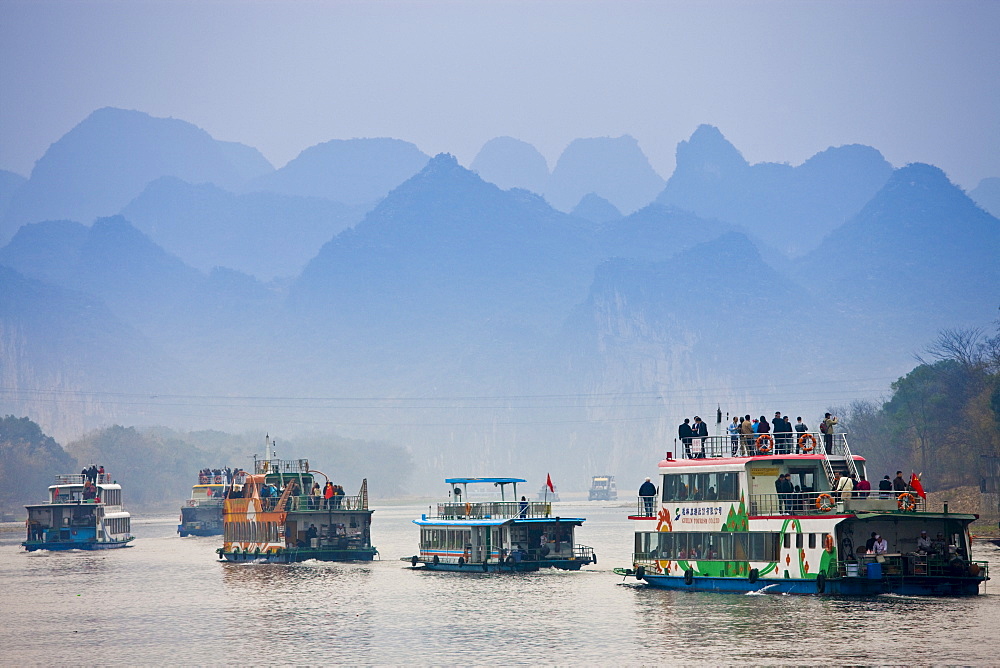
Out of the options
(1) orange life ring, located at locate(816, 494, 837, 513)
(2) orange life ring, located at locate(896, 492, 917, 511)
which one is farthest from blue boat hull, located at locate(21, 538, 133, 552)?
(2) orange life ring, located at locate(896, 492, 917, 511)

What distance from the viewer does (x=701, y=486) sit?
6662 centimetres

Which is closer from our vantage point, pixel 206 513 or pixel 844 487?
pixel 844 487

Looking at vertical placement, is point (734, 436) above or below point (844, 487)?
above

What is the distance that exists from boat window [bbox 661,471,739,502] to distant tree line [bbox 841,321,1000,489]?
241ft

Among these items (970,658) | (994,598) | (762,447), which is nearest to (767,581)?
(762,447)

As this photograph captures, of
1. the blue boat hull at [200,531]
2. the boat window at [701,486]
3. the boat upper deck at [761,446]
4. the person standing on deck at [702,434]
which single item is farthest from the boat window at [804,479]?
the blue boat hull at [200,531]

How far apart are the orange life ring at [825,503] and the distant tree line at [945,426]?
77.2m

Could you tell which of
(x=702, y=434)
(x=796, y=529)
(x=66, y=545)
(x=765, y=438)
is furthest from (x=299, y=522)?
(x=796, y=529)

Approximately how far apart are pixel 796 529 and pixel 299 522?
46.9 meters

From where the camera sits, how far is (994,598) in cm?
6359

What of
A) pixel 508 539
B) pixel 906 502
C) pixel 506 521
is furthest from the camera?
pixel 508 539

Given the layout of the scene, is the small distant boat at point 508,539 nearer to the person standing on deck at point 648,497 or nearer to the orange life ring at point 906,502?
the person standing on deck at point 648,497

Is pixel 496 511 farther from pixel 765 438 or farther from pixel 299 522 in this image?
A: pixel 765 438

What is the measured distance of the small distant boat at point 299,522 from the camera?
99.2 metres
